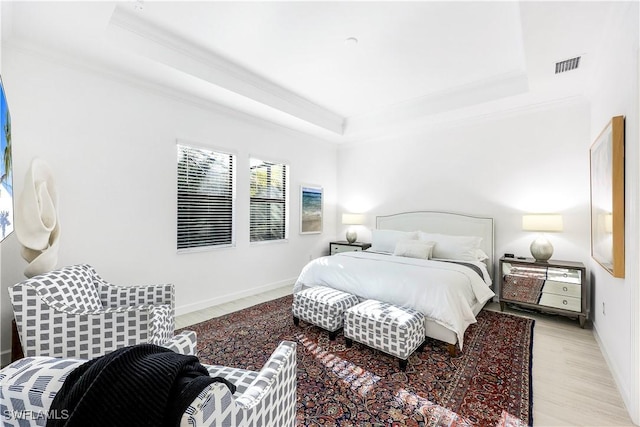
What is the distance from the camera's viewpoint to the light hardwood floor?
1780 millimetres

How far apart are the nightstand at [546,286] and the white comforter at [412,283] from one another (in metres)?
0.28

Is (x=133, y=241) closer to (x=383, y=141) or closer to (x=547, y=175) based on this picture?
(x=383, y=141)

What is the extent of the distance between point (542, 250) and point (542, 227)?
0.91ft

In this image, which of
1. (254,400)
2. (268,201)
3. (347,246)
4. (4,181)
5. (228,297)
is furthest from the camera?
(347,246)

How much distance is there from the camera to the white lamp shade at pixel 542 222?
3.40 meters

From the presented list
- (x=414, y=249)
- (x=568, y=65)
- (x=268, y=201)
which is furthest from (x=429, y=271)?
(x=268, y=201)

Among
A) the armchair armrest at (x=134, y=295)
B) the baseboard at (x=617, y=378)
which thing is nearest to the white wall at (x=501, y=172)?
the baseboard at (x=617, y=378)

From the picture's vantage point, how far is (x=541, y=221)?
347 centimetres

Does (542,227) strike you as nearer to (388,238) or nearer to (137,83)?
(388,238)

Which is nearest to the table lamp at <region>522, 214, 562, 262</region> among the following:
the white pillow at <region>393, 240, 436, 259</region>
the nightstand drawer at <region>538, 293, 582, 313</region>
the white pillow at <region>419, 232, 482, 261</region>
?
the nightstand drawer at <region>538, 293, 582, 313</region>

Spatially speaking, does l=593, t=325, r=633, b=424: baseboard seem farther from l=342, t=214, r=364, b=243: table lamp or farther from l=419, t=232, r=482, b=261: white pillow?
l=342, t=214, r=364, b=243: table lamp

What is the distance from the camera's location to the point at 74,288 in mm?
1980

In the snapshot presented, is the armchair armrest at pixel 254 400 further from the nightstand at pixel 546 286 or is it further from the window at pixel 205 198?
the nightstand at pixel 546 286

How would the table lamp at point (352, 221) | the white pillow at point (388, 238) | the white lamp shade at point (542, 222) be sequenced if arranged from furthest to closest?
the table lamp at point (352, 221) → the white pillow at point (388, 238) → the white lamp shade at point (542, 222)
